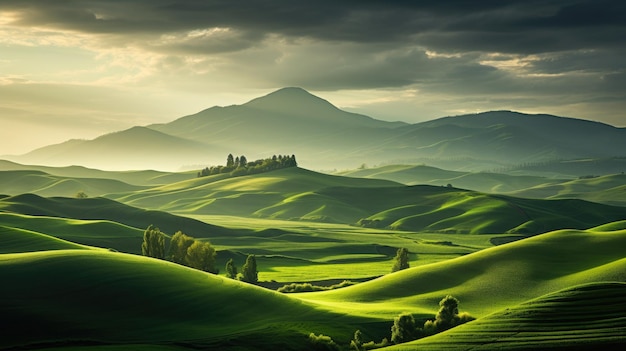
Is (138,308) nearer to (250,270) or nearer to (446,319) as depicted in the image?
(446,319)

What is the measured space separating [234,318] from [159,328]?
1009cm

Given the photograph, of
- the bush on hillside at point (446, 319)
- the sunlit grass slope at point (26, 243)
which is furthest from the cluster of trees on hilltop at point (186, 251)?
the bush on hillside at point (446, 319)

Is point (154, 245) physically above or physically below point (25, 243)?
below

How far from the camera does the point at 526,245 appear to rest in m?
130

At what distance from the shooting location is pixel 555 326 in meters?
64.7

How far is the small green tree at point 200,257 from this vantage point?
510 ft

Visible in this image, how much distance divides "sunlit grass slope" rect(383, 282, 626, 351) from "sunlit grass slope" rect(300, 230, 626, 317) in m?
28.6

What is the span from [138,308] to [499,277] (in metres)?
56.3

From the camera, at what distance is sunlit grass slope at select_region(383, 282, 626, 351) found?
60375 mm

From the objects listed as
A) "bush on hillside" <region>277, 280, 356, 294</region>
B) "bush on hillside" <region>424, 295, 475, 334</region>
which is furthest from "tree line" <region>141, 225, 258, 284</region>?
"bush on hillside" <region>424, 295, 475, 334</region>

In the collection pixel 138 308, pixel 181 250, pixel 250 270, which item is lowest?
pixel 250 270

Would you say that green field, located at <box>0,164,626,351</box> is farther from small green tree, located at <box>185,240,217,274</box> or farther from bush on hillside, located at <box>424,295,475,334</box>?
small green tree, located at <box>185,240,217,274</box>

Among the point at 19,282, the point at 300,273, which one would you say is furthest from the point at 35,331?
the point at 300,273

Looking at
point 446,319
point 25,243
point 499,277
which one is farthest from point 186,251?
point 446,319
